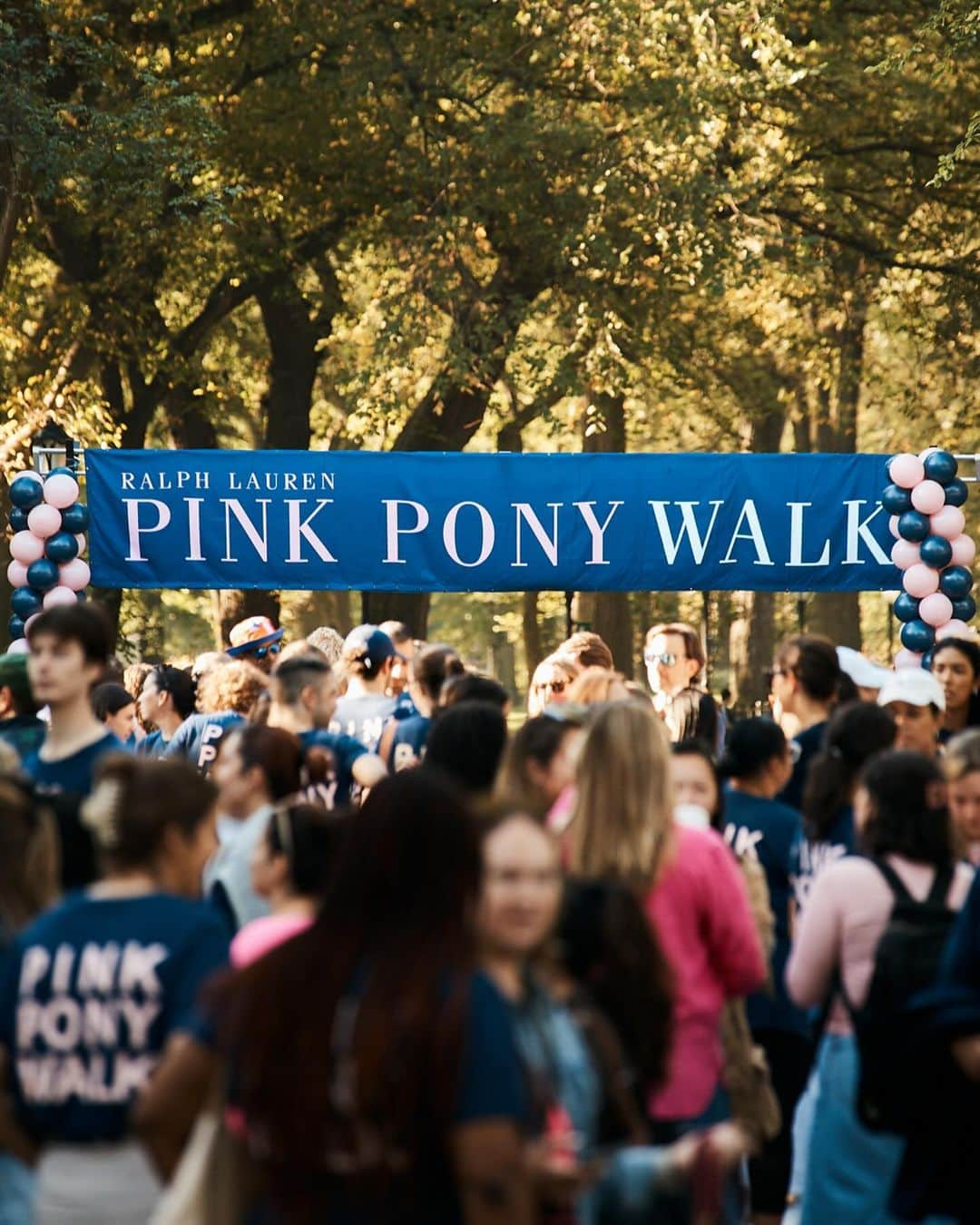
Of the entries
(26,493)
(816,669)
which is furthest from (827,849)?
(26,493)

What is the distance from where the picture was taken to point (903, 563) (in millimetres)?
13617

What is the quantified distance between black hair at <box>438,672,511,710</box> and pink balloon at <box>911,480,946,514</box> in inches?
238

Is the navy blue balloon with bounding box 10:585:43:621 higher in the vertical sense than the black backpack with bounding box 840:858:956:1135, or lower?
higher

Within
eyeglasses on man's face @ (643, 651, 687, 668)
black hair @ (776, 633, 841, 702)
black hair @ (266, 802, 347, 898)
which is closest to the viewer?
black hair @ (266, 802, 347, 898)

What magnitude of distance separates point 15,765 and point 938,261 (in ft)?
68.3

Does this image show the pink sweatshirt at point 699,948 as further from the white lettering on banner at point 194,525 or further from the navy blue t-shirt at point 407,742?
the white lettering on banner at point 194,525

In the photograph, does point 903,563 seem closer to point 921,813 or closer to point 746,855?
point 746,855

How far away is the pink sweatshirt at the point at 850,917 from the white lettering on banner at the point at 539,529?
8910 millimetres

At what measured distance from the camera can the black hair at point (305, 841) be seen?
15.0 feet

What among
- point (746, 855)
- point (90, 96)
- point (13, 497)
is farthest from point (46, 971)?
point (90, 96)

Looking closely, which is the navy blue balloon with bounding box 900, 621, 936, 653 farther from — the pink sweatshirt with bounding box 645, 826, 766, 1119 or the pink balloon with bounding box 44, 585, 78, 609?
the pink sweatshirt with bounding box 645, 826, 766, 1119

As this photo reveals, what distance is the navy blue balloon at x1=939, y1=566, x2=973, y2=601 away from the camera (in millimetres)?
13359

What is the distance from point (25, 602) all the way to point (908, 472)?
5737mm

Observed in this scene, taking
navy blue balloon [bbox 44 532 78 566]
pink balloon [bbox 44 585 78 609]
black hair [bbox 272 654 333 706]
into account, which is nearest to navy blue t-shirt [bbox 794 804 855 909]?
black hair [bbox 272 654 333 706]
